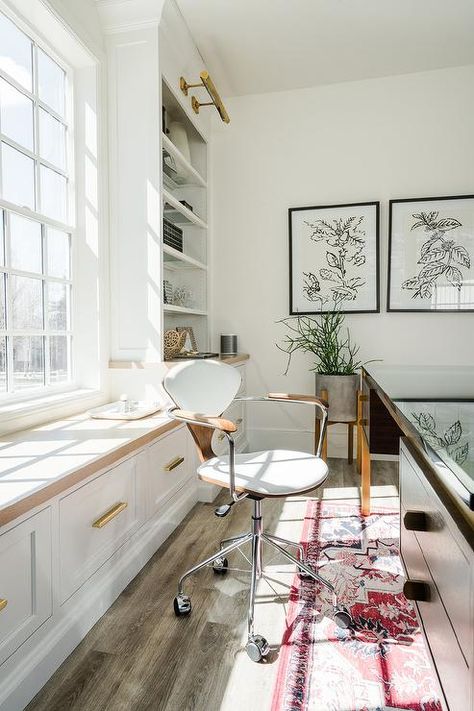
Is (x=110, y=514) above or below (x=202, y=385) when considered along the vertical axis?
below

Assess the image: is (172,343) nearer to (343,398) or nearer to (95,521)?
(343,398)

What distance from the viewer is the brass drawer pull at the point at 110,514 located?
1.50 metres

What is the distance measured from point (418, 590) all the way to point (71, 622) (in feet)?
3.33

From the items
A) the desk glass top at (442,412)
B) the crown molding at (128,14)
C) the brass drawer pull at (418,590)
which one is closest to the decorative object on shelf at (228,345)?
the desk glass top at (442,412)

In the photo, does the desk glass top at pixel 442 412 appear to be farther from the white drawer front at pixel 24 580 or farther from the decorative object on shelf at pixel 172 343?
the decorative object on shelf at pixel 172 343

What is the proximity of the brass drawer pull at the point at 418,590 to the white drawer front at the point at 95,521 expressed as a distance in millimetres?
953

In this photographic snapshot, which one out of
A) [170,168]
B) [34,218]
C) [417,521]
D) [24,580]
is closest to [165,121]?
[170,168]

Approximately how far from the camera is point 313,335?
327cm

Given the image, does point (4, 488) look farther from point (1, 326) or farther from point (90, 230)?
point (90, 230)

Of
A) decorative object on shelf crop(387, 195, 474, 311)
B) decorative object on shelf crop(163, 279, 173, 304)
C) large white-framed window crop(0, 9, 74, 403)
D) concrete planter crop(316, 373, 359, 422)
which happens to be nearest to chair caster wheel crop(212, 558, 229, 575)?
large white-framed window crop(0, 9, 74, 403)

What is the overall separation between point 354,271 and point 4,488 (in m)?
2.81

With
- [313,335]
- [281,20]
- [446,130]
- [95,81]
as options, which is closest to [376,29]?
[281,20]

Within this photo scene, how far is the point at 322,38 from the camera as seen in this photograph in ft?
9.30

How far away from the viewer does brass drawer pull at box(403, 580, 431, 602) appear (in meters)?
0.93
